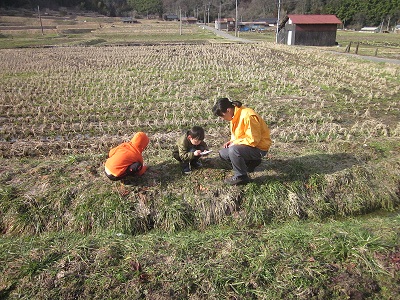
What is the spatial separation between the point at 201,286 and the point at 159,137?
176 inches

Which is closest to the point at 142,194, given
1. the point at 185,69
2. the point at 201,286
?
the point at 201,286

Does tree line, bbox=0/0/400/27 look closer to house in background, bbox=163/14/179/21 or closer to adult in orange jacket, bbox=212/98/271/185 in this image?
house in background, bbox=163/14/179/21

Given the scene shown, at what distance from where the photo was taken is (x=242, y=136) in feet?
14.6

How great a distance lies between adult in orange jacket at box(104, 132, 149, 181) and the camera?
430 centimetres

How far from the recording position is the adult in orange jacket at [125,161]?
14.1ft

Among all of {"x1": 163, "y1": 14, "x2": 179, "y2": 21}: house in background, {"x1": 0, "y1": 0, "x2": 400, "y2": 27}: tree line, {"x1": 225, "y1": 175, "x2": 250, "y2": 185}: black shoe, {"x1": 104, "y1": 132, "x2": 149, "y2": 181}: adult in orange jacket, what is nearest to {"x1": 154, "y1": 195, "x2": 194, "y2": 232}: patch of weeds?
{"x1": 104, "y1": 132, "x2": 149, "y2": 181}: adult in orange jacket

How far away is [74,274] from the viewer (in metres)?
3.18

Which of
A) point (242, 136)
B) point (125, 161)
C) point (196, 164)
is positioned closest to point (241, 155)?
point (242, 136)

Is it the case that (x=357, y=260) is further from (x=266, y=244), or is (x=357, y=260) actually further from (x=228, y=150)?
(x=228, y=150)

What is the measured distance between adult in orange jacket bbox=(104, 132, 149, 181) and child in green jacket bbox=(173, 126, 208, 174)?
613 mm

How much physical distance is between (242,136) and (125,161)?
1806 mm

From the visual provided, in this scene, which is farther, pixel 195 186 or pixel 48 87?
pixel 48 87

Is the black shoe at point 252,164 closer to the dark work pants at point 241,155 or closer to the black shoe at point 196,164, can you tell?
the dark work pants at point 241,155

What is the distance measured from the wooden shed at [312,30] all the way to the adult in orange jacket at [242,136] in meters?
33.1
